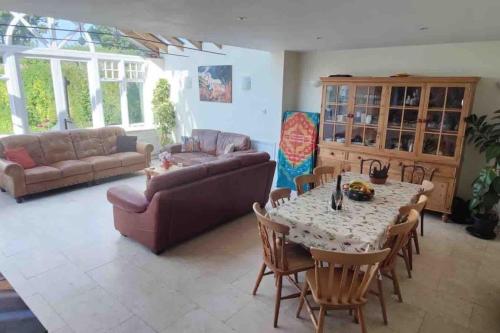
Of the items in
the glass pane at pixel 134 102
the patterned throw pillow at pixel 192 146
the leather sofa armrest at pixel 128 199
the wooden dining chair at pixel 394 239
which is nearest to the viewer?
the wooden dining chair at pixel 394 239

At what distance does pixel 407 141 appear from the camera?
4680 mm

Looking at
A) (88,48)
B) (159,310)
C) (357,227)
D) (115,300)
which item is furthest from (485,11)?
(88,48)

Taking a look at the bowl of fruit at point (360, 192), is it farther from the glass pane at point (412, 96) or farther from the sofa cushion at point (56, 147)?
the sofa cushion at point (56, 147)

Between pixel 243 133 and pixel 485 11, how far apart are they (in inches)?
178

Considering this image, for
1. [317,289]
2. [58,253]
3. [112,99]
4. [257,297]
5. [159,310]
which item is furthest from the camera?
[112,99]

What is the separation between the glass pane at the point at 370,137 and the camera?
16.1ft

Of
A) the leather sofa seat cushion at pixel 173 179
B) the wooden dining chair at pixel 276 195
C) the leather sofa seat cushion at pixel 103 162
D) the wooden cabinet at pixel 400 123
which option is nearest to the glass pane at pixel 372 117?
the wooden cabinet at pixel 400 123

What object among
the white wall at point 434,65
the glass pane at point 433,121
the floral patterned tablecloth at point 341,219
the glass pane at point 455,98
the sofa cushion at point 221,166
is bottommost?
the floral patterned tablecloth at point 341,219

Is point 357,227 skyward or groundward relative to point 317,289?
skyward

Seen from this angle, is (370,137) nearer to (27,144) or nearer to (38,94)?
(27,144)

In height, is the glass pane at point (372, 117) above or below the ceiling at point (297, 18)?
below

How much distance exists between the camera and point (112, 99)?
753 centimetres

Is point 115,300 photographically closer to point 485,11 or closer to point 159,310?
point 159,310

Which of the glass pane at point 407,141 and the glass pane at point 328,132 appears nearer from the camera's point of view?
the glass pane at point 407,141
